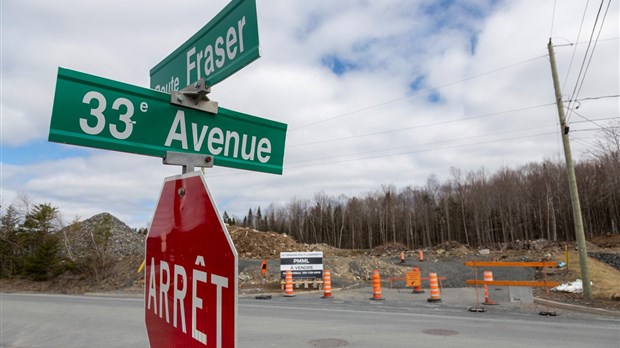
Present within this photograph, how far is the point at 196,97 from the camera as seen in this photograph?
2553 mm

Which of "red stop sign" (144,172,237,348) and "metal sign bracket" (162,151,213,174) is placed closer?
"red stop sign" (144,172,237,348)

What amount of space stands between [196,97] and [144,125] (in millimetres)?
351

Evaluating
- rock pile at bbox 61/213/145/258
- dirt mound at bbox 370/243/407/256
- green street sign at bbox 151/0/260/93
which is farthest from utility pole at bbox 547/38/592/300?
rock pile at bbox 61/213/145/258

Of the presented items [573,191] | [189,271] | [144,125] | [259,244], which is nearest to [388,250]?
[259,244]

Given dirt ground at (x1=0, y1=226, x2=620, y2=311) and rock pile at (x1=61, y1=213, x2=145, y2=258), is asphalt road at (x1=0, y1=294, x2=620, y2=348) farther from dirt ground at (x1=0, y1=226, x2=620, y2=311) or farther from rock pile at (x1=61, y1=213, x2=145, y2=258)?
rock pile at (x1=61, y1=213, x2=145, y2=258)

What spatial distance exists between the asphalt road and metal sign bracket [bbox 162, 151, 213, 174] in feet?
21.4

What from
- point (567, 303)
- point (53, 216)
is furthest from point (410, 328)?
point (53, 216)

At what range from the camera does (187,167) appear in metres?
2.41

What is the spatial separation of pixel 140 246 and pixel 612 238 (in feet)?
171

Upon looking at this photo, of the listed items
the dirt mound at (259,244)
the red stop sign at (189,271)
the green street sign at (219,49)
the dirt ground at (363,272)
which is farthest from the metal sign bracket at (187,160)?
the dirt mound at (259,244)

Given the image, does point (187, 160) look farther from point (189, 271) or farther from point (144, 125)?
point (189, 271)

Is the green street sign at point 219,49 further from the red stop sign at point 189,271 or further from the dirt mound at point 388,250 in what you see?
the dirt mound at point 388,250

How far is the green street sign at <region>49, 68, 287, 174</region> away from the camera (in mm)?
2143

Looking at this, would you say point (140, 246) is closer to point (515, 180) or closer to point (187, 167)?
point (187, 167)
